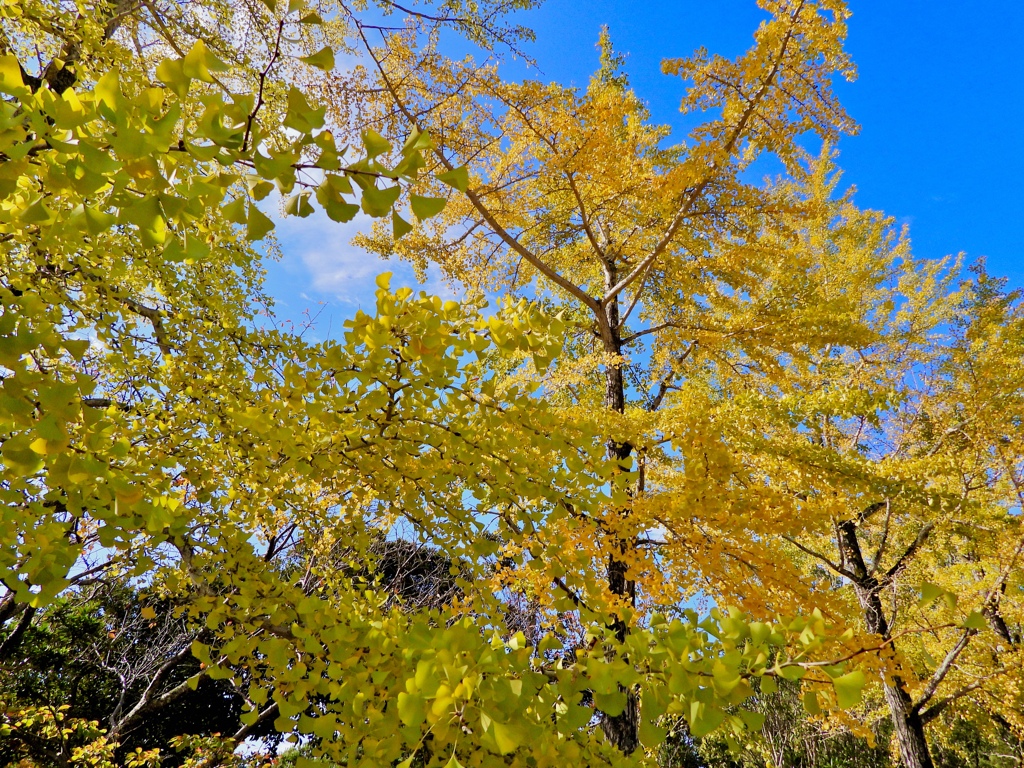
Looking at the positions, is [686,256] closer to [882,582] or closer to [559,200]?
[559,200]

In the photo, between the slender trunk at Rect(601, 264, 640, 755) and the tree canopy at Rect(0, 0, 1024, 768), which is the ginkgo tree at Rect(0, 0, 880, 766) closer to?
the tree canopy at Rect(0, 0, 1024, 768)

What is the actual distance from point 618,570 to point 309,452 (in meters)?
3.87

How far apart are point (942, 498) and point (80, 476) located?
4957 mm

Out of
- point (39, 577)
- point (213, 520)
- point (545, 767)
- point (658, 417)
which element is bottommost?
point (545, 767)

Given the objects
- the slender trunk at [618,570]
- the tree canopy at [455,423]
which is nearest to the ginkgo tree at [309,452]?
the tree canopy at [455,423]

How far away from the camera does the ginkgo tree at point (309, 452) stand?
77 cm

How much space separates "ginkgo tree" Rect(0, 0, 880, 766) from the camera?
0.77 m

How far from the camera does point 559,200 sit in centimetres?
538

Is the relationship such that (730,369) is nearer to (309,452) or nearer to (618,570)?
(618,570)

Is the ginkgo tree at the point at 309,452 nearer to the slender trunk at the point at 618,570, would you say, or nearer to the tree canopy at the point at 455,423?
the tree canopy at the point at 455,423

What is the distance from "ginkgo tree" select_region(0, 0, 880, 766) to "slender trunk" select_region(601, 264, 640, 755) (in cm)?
55

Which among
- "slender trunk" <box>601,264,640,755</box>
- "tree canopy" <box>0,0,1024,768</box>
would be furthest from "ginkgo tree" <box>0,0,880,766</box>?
"slender trunk" <box>601,264,640,755</box>

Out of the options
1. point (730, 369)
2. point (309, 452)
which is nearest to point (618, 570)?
point (730, 369)

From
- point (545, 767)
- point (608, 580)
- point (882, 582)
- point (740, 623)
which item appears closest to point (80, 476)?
point (545, 767)
